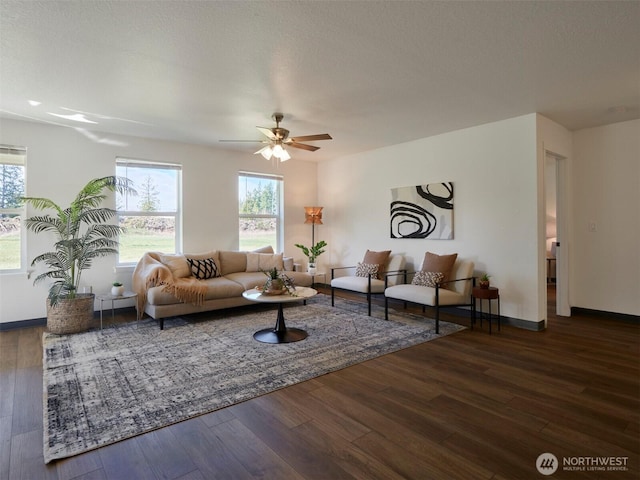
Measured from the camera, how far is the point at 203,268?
5.05m

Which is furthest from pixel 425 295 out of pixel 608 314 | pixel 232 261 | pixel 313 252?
pixel 232 261

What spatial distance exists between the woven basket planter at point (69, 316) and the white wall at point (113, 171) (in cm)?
69

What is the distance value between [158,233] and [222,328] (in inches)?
82.4

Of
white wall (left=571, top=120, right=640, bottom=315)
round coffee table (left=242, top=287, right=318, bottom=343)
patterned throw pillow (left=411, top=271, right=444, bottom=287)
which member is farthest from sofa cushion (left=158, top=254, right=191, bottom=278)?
white wall (left=571, top=120, right=640, bottom=315)

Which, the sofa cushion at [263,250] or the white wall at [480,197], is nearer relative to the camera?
the white wall at [480,197]

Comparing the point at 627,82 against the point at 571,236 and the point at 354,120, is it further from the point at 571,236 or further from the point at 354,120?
the point at 354,120

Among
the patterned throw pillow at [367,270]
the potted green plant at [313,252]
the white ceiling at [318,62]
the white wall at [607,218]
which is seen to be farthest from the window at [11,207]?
the white wall at [607,218]

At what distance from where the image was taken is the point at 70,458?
1.85m

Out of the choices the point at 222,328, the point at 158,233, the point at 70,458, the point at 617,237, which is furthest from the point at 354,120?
the point at 70,458

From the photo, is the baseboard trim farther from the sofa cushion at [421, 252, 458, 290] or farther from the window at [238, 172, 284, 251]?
the window at [238, 172, 284, 251]

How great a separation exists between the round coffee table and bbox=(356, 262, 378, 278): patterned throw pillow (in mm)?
1663

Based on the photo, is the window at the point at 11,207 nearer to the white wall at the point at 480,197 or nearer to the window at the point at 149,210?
the window at the point at 149,210

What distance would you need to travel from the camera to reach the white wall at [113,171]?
4.36 meters

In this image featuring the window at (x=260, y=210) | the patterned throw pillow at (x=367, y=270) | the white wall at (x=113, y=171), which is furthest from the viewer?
the window at (x=260, y=210)
